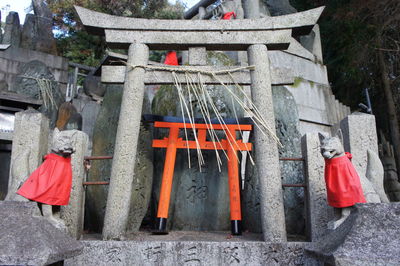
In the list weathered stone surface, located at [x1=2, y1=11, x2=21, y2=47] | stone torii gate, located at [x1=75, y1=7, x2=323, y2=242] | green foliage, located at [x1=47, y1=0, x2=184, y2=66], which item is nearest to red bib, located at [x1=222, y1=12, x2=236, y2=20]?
stone torii gate, located at [x1=75, y1=7, x2=323, y2=242]

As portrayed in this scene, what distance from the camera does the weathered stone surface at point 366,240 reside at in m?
2.11

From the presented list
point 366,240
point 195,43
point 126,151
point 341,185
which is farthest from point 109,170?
point 366,240

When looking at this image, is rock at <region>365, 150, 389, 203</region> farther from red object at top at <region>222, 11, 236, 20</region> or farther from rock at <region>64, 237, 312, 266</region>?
red object at top at <region>222, 11, 236, 20</region>

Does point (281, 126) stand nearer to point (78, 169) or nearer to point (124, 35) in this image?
point (124, 35)

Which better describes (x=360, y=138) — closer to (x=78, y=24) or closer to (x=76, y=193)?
(x=76, y=193)

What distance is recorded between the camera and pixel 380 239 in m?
2.23

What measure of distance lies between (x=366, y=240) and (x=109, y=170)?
4.13 m

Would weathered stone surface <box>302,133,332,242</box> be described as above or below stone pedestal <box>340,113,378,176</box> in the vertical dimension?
below

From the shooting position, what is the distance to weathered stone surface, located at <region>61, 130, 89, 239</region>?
430 cm

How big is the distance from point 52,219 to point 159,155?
2.33 meters

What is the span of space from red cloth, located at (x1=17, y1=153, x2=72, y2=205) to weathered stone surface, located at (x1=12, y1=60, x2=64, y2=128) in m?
6.47

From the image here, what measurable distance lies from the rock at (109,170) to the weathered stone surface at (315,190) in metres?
2.40

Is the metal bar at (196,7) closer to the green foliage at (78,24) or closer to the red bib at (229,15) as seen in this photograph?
the red bib at (229,15)

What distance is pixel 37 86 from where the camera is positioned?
10031 millimetres
